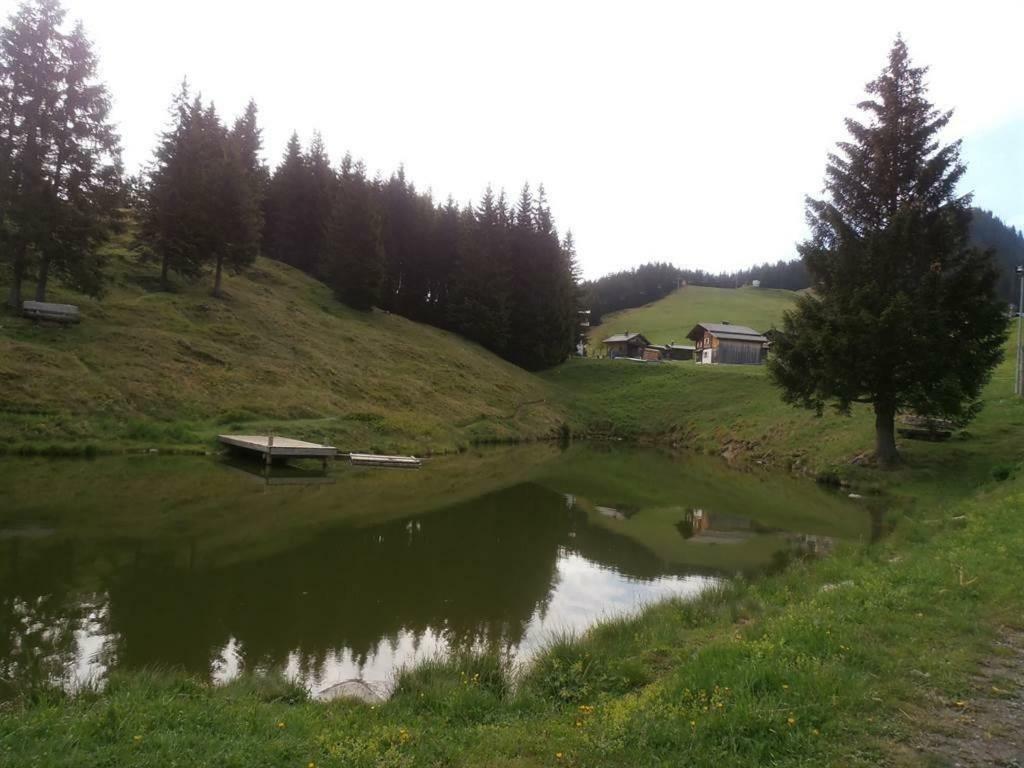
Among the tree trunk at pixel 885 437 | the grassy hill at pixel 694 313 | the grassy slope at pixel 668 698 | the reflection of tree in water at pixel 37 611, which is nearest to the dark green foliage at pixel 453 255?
the tree trunk at pixel 885 437

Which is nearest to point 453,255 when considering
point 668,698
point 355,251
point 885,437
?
point 355,251

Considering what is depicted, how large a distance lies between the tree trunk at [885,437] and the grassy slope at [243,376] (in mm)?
18402

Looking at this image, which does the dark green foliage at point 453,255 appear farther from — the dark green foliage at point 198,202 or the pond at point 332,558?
the pond at point 332,558

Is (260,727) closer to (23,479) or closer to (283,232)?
(23,479)

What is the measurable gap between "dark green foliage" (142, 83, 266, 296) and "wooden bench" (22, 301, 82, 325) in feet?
36.8

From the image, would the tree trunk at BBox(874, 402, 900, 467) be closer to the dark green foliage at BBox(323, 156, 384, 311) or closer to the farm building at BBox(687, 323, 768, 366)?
the dark green foliage at BBox(323, 156, 384, 311)

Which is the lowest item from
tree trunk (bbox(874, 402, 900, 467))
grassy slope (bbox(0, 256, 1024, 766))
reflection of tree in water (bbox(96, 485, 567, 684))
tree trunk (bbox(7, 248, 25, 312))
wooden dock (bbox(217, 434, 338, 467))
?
reflection of tree in water (bbox(96, 485, 567, 684))

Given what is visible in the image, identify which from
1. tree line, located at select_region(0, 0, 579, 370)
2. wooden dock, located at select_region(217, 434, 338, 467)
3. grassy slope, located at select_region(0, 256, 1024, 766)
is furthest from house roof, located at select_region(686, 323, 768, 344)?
grassy slope, located at select_region(0, 256, 1024, 766)

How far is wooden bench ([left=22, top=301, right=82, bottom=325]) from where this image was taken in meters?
28.7

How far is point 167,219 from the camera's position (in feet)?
132

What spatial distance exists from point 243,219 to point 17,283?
1546 centimetres

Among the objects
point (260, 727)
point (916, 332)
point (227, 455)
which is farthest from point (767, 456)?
point (260, 727)

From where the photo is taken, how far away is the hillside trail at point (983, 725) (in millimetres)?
4449

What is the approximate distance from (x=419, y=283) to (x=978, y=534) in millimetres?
53270
